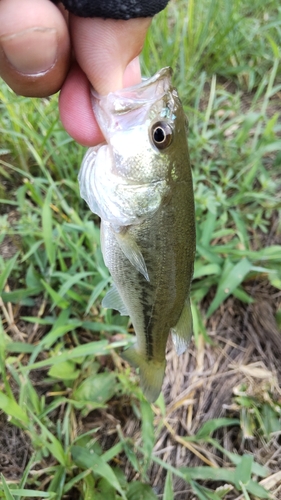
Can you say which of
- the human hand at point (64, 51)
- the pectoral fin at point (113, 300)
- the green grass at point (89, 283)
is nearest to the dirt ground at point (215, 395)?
the green grass at point (89, 283)

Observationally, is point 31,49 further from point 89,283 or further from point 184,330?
point 89,283

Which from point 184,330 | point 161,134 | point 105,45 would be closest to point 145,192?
point 161,134

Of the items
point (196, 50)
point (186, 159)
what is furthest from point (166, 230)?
point (196, 50)

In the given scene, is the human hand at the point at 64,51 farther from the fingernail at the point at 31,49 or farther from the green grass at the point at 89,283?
the green grass at the point at 89,283

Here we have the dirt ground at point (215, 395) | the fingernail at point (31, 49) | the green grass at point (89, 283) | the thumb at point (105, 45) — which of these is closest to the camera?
the fingernail at point (31, 49)

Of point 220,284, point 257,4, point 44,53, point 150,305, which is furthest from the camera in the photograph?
point 257,4

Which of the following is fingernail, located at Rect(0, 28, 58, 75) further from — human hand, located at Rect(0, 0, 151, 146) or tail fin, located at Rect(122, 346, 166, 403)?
tail fin, located at Rect(122, 346, 166, 403)

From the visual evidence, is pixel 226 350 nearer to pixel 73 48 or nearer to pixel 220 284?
pixel 220 284
